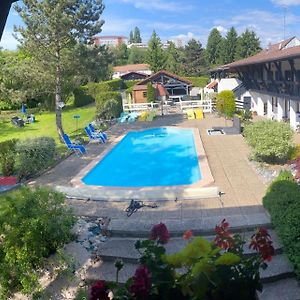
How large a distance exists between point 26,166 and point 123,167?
4587 millimetres

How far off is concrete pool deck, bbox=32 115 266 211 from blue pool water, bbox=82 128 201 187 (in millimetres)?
663

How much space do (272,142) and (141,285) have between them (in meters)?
9.80

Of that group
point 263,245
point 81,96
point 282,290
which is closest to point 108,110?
point 81,96

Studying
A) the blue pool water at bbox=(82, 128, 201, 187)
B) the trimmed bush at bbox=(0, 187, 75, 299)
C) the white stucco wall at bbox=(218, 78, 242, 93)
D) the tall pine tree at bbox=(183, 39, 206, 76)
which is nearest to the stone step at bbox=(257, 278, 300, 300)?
the trimmed bush at bbox=(0, 187, 75, 299)

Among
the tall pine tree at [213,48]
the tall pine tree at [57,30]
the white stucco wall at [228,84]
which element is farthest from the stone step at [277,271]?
the tall pine tree at [213,48]

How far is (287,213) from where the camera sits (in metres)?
6.11

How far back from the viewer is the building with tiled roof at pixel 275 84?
1877cm

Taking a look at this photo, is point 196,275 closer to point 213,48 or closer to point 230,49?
point 230,49

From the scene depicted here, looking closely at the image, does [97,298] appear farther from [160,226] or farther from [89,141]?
[89,141]

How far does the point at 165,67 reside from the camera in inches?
2415

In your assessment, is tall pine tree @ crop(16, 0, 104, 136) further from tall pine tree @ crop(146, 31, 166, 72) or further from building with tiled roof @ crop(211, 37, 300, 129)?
tall pine tree @ crop(146, 31, 166, 72)

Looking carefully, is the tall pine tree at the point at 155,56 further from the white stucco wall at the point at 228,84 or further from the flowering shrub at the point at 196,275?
the flowering shrub at the point at 196,275

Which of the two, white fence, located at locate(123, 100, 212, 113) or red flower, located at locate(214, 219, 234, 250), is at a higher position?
white fence, located at locate(123, 100, 212, 113)

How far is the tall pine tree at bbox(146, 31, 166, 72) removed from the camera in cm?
5809
